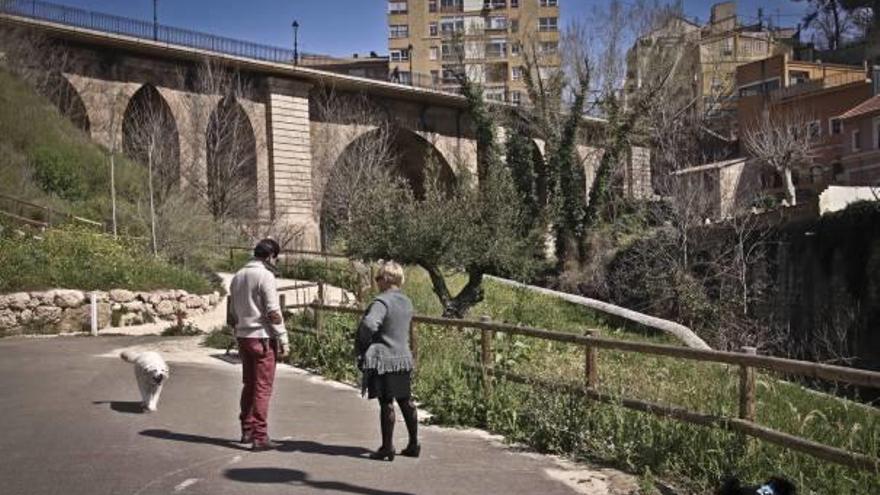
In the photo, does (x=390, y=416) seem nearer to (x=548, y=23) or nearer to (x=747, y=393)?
(x=747, y=393)

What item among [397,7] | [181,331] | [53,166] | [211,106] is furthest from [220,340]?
[397,7]

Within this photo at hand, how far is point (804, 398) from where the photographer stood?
379 inches

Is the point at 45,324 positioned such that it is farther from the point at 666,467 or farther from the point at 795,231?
the point at 795,231

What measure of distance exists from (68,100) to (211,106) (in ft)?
22.6

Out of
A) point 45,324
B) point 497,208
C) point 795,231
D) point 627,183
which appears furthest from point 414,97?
point 45,324

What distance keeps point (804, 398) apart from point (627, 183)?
46932 mm

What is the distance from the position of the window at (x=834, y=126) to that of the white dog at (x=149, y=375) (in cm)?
5264

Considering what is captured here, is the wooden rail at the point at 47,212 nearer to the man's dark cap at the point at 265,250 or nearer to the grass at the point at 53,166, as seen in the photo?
the grass at the point at 53,166

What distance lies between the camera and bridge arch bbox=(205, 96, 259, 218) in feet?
145

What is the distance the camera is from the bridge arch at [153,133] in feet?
137

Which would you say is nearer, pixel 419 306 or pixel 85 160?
pixel 419 306

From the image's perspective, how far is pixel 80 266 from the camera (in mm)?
22453

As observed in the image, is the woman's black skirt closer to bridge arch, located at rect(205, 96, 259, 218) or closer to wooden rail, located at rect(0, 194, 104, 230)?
wooden rail, located at rect(0, 194, 104, 230)

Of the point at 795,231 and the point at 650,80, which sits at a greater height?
the point at 650,80
